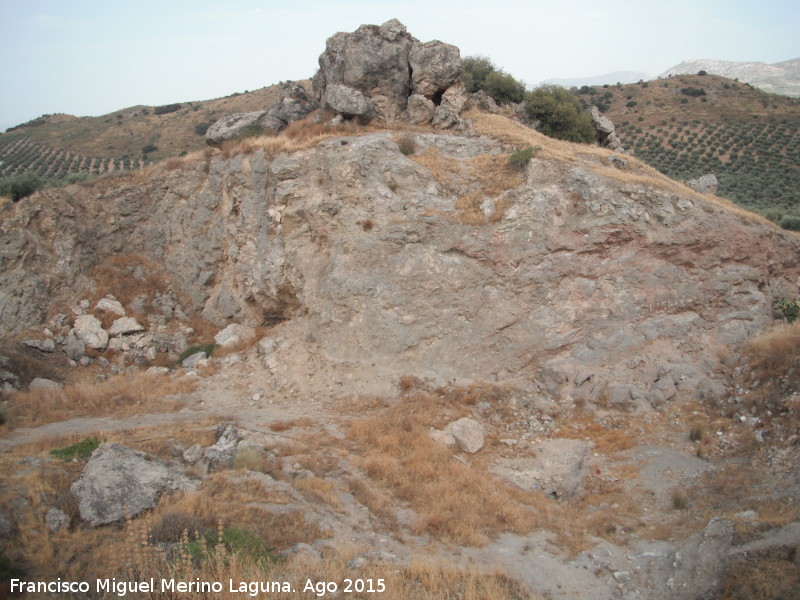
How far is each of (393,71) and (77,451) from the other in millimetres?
16938

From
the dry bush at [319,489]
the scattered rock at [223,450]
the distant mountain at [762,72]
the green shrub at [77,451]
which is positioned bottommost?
the dry bush at [319,489]

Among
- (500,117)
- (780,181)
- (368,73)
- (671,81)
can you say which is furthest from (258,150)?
(671,81)

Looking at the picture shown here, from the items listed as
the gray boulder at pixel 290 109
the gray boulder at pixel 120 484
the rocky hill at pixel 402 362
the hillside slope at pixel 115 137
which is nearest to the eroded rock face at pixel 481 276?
the rocky hill at pixel 402 362

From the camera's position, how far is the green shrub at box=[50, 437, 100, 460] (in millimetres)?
8789

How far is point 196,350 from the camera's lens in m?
15.5

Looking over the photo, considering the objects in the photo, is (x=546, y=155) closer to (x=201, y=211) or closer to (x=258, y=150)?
(x=258, y=150)

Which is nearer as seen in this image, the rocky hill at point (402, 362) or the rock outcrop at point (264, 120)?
the rocky hill at point (402, 362)

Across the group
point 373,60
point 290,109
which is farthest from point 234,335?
point 373,60

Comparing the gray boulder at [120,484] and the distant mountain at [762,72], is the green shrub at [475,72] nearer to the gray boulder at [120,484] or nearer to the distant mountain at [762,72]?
the gray boulder at [120,484]

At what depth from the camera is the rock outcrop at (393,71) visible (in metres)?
19.2

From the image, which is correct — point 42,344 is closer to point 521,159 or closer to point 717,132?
point 521,159

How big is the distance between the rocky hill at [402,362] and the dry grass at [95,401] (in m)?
0.08

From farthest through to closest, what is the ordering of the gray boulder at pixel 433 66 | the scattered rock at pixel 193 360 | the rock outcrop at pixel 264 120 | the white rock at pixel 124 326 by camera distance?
the gray boulder at pixel 433 66 → the rock outcrop at pixel 264 120 → the white rock at pixel 124 326 → the scattered rock at pixel 193 360

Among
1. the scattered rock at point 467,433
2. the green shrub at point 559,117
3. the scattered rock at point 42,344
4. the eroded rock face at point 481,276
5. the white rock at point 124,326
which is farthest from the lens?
the green shrub at point 559,117
